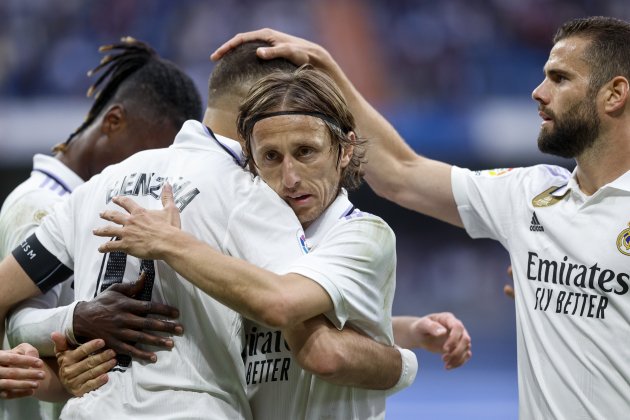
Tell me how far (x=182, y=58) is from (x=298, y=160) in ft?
30.7

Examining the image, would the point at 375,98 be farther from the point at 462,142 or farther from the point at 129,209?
the point at 129,209

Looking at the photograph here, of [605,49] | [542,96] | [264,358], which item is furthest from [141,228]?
[605,49]

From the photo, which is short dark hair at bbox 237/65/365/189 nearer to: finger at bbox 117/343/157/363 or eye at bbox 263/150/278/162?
eye at bbox 263/150/278/162

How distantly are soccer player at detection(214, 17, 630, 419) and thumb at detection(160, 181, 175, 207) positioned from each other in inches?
31.0

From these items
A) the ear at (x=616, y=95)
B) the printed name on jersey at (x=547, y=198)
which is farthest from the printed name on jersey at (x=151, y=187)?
the ear at (x=616, y=95)

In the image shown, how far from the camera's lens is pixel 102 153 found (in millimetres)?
→ 4980

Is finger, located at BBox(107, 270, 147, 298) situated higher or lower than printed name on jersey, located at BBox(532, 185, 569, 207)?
lower

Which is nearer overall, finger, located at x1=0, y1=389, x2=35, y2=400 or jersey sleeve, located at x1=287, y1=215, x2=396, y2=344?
jersey sleeve, located at x1=287, y1=215, x2=396, y2=344

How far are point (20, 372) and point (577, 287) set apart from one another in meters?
2.18

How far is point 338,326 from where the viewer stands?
2.93 metres

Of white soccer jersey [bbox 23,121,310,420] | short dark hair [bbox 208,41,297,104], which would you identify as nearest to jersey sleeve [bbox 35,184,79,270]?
white soccer jersey [bbox 23,121,310,420]

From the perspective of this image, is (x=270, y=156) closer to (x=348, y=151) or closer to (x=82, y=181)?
(x=348, y=151)

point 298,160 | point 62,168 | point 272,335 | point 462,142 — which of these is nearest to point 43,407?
point 62,168

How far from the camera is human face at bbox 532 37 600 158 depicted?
3898 mm
